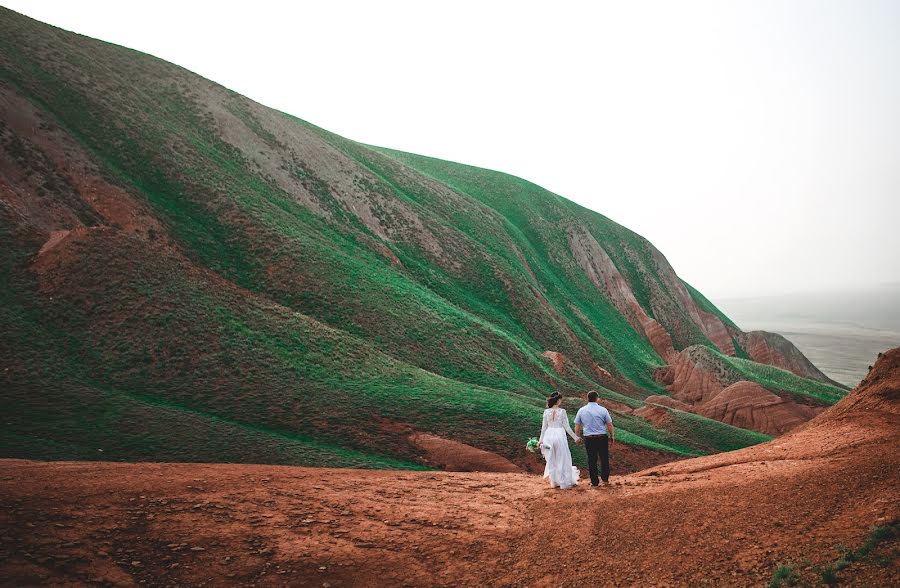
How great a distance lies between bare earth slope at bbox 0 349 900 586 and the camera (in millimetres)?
7207

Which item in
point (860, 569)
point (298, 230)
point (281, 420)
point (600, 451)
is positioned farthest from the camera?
point (298, 230)

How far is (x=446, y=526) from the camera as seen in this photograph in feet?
31.6

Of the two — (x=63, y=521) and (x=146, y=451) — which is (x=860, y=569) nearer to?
(x=63, y=521)

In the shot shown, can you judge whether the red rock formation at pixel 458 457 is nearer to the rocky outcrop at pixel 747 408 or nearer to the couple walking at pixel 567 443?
the couple walking at pixel 567 443

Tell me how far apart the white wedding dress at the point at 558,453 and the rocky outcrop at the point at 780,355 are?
68074 millimetres

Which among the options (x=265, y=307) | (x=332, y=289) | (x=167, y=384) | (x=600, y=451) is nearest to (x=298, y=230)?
(x=332, y=289)

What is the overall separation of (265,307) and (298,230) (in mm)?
12427

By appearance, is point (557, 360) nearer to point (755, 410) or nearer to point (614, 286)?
point (755, 410)

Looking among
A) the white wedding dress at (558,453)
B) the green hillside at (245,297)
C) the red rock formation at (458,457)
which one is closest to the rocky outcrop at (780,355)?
the green hillside at (245,297)

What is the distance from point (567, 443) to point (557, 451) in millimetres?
288

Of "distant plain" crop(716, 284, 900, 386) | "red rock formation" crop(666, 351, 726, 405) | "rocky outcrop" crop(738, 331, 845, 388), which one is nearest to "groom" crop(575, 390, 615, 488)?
"red rock formation" crop(666, 351, 726, 405)

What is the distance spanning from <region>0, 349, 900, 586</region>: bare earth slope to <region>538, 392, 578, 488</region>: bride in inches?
15.5

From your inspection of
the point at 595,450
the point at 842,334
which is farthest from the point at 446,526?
the point at 842,334

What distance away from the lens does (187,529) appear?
8.48 metres
